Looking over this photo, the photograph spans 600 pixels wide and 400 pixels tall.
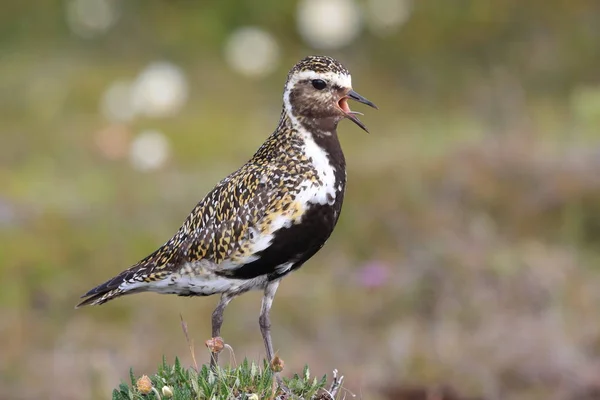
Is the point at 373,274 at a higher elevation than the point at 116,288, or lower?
higher

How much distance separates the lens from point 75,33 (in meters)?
16.9

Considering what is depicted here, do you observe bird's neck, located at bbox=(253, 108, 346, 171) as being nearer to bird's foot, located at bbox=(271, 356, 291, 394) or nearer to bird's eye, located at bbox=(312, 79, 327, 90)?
bird's eye, located at bbox=(312, 79, 327, 90)

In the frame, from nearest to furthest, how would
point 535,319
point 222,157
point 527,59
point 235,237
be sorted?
point 235,237
point 535,319
point 222,157
point 527,59

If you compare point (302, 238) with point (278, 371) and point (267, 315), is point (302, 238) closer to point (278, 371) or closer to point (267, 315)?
point (267, 315)

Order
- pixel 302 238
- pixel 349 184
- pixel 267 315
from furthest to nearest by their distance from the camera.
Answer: pixel 349 184, pixel 267 315, pixel 302 238

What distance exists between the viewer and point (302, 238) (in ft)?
17.2

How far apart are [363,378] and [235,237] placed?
4203 mm

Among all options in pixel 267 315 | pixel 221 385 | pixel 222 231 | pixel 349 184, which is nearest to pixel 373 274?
pixel 349 184

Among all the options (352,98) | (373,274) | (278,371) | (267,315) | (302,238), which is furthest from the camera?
(373,274)

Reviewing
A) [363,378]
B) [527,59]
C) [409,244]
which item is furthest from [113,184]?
[527,59]

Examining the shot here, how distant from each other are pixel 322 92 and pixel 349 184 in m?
7.00

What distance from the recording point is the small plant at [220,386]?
4539mm

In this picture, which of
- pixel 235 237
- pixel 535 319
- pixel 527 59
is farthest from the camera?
pixel 527 59

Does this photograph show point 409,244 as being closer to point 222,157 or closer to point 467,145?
point 467,145
